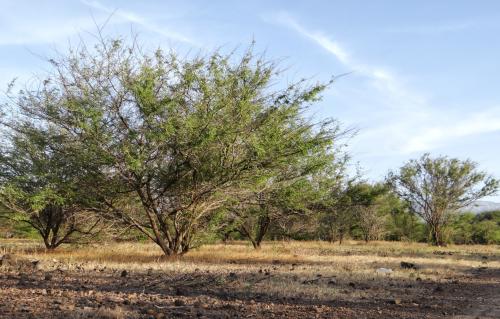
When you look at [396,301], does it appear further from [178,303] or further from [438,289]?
[178,303]

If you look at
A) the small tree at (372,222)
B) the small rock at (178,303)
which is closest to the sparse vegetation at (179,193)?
the small rock at (178,303)

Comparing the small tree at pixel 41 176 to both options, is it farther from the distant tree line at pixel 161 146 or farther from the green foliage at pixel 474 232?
the green foliage at pixel 474 232

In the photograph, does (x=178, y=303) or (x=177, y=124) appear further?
(x=177, y=124)

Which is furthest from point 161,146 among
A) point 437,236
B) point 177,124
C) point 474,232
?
point 474,232

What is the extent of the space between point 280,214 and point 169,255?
553 centimetres

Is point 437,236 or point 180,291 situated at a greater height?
point 437,236

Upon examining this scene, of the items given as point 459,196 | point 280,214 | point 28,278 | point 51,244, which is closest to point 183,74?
point 28,278

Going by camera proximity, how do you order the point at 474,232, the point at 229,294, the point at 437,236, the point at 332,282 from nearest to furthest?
the point at 229,294
the point at 332,282
the point at 437,236
the point at 474,232

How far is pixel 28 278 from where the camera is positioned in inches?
346

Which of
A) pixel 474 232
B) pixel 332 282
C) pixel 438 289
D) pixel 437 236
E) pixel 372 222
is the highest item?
pixel 372 222

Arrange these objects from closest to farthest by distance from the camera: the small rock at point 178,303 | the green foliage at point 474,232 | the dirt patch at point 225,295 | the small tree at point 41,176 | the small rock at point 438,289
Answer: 1. the dirt patch at point 225,295
2. the small rock at point 178,303
3. the small rock at point 438,289
4. the small tree at point 41,176
5. the green foliage at point 474,232

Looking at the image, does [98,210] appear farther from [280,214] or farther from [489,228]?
[489,228]

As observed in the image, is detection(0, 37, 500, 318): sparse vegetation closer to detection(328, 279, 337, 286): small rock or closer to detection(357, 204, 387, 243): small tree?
detection(328, 279, 337, 286): small rock

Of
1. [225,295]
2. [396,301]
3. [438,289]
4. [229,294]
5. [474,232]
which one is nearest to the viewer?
[225,295]
